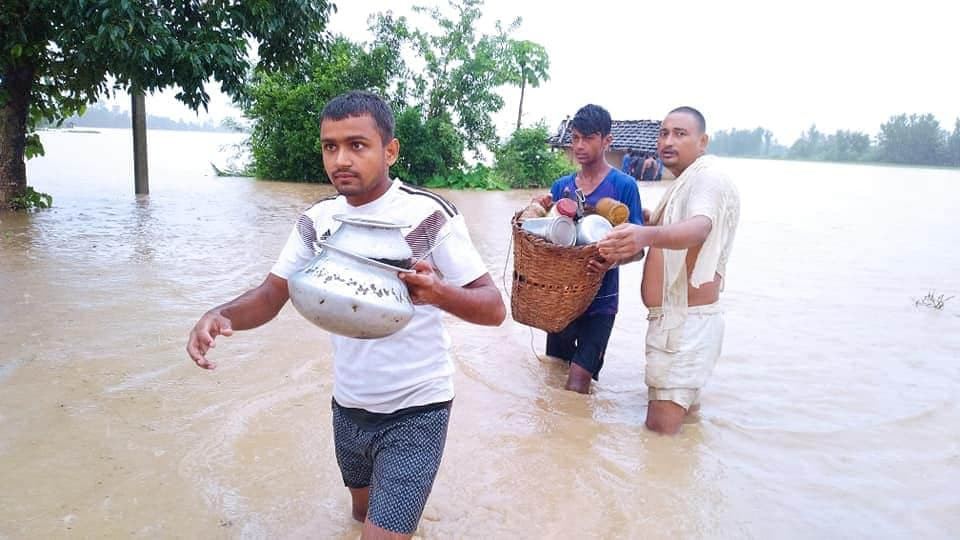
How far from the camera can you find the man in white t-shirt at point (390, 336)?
192cm

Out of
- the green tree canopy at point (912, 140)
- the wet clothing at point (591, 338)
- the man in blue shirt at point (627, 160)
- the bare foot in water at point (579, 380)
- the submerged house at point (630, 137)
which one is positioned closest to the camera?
the wet clothing at point (591, 338)

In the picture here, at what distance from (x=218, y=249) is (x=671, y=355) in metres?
5.90

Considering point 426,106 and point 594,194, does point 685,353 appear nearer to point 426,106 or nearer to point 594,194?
point 594,194

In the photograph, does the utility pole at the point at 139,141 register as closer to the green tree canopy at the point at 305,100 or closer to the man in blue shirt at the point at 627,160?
the green tree canopy at the point at 305,100

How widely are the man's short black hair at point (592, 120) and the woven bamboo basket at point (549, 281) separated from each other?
638 mm

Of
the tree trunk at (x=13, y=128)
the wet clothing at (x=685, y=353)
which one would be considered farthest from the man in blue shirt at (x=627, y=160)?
the wet clothing at (x=685, y=353)

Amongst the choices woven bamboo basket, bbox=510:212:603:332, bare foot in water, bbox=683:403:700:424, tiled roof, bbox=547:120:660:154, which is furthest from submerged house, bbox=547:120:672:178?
woven bamboo basket, bbox=510:212:603:332

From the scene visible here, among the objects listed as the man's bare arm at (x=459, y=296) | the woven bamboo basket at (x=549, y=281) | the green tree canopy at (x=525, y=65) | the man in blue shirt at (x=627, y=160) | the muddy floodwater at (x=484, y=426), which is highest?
the green tree canopy at (x=525, y=65)

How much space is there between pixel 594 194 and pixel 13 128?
28.1ft

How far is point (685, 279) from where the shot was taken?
349 cm

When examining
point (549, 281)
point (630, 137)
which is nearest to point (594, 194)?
point (549, 281)

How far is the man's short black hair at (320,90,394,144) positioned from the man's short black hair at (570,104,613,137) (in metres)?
1.97

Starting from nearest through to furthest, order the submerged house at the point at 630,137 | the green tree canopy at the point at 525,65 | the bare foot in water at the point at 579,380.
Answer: the bare foot in water at the point at 579,380, the green tree canopy at the point at 525,65, the submerged house at the point at 630,137

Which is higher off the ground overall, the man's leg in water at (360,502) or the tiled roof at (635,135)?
the tiled roof at (635,135)
